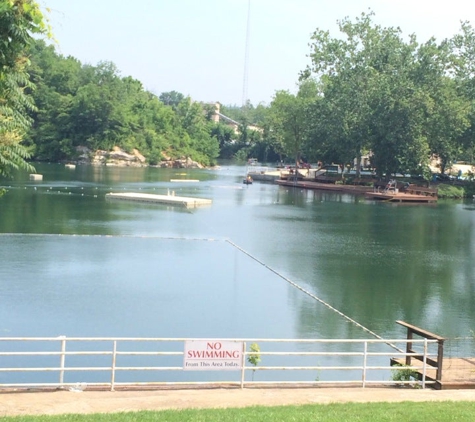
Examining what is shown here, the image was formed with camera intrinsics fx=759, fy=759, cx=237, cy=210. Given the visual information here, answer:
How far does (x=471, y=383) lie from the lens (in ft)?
50.1

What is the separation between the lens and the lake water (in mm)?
23422

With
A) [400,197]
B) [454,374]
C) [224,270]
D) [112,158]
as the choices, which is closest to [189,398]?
[454,374]

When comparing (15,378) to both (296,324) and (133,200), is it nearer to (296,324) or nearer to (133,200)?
(296,324)

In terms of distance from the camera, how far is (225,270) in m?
33.1

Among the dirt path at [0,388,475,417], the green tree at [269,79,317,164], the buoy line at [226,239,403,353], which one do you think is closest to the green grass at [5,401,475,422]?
the dirt path at [0,388,475,417]

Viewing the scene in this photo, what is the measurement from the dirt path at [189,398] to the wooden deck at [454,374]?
1.43ft

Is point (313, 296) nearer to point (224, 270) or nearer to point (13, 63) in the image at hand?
point (224, 270)

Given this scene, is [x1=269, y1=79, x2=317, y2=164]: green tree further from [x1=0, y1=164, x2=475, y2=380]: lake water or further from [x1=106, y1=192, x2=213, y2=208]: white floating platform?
[x1=0, y1=164, x2=475, y2=380]: lake water

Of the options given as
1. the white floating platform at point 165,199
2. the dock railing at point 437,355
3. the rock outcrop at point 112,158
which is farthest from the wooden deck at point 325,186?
the dock railing at point 437,355

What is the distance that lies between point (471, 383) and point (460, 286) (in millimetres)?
16855

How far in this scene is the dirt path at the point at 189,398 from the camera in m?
11.9

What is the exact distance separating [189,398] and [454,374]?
6.05m

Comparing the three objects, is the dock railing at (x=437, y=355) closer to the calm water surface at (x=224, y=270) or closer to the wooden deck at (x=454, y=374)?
the wooden deck at (x=454, y=374)

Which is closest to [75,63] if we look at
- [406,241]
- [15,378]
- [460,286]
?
[406,241]
